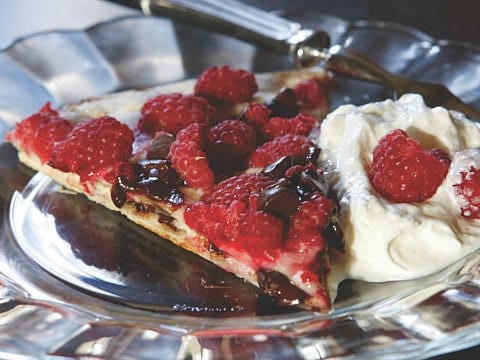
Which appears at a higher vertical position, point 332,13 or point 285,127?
point 285,127

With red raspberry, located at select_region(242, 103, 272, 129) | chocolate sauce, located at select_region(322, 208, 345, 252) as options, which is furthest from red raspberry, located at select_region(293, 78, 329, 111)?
chocolate sauce, located at select_region(322, 208, 345, 252)

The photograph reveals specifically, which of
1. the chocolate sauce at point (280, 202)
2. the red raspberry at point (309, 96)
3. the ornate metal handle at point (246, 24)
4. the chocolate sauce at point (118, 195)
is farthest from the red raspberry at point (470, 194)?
the ornate metal handle at point (246, 24)

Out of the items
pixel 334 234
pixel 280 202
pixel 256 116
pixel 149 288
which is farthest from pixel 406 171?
pixel 149 288

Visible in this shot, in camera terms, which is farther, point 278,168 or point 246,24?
point 246,24

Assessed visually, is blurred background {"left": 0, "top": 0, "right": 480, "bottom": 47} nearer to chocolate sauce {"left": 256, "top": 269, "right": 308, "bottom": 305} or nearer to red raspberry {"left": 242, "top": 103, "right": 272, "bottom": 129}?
red raspberry {"left": 242, "top": 103, "right": 272, "bottom": 129}

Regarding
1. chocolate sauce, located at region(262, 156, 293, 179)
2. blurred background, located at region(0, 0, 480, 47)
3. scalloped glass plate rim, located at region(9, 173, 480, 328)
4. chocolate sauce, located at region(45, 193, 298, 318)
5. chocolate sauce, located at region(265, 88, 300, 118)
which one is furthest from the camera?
blurred background, located at region(0, 0, 480, 47)

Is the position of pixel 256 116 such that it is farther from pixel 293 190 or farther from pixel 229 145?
pixel 293 190

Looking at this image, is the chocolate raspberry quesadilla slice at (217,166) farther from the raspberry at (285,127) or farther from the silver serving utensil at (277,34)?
the silver serving utensil at (277,34)

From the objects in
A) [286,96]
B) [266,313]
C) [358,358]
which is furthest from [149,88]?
[358,358]
